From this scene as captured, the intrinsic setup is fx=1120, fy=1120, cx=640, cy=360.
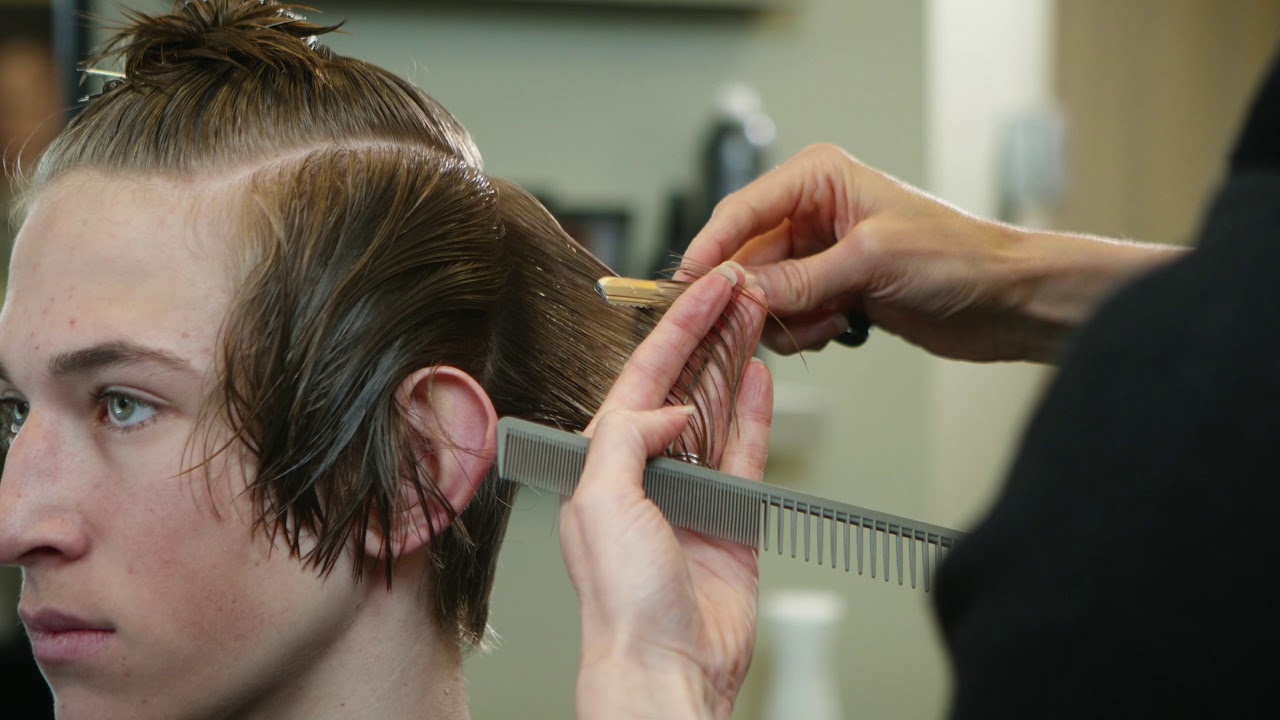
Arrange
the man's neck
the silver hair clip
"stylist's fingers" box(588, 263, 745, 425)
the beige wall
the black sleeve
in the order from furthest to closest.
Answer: the beige wall, the silver hair clip, the man's neck, "stylist's fingers" box(588, 263, 745, 425), the black sleeve

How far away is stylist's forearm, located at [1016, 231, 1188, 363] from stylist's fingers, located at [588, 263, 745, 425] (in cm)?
34

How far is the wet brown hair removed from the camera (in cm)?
80

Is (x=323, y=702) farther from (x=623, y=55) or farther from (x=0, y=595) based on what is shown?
(x=623, y=55)

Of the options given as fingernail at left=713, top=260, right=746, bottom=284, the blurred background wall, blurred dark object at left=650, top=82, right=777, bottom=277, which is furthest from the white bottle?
fingernail at left=713, top=260, right=746, bottom=284

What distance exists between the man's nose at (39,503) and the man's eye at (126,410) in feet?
0.12

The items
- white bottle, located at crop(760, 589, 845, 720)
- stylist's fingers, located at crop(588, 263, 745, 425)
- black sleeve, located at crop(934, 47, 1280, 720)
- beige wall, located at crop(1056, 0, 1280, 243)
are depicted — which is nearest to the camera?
black sleeve, located at crop(934, 47, 1280, 720)

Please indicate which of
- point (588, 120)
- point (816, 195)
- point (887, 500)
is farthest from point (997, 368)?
point (816, 195)

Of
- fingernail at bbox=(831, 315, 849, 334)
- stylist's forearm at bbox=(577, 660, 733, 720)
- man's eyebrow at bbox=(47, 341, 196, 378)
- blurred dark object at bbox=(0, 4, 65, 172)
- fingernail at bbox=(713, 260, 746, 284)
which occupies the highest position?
blurred dark object at bbox=(0, 4, 65, 172)

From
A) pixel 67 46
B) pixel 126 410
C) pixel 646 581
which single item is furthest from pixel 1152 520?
pixel 67 46

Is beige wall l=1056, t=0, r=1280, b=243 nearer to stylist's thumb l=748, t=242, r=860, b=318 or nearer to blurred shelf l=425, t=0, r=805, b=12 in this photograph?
blurred shelf l=425, t=0, r=805, b=12

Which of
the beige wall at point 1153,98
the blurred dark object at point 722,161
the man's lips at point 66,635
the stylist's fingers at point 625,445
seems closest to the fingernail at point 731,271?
the stylist's fingers at point 625,445

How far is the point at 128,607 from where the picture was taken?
2.47ft

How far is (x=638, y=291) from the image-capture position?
2.59ft

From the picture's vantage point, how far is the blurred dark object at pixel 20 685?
150cm
